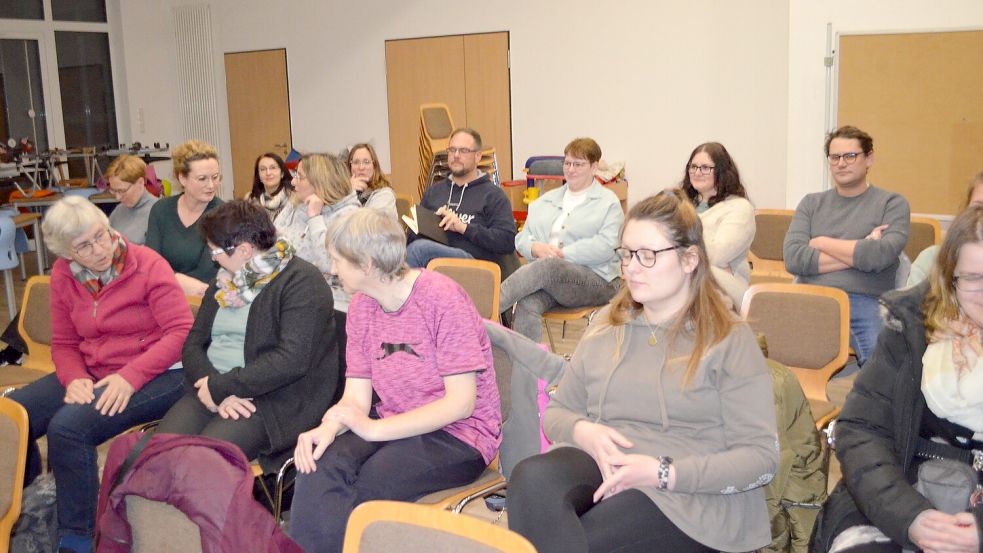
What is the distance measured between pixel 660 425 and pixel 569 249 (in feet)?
8.03

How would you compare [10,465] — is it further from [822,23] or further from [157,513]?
[822,23]

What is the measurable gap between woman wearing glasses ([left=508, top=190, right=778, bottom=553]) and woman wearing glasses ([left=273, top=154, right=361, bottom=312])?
242 centimetres

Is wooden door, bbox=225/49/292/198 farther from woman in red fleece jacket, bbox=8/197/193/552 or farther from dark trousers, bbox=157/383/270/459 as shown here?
dark trousers, bbox=157/383/270/459

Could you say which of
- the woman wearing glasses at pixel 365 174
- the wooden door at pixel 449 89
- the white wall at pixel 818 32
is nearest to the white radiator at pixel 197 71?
the wooden door at pixel 449 89

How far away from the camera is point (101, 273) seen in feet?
10.4

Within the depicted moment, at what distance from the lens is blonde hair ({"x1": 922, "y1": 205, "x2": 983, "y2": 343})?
6.40 feet

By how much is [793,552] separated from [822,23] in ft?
15.3

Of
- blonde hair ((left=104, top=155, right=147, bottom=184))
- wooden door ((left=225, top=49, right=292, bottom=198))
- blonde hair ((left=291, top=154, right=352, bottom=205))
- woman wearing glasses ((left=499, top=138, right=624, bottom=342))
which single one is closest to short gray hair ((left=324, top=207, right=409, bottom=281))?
woman wearing glasses ((left=499, top=138, right=624, bottom=342))

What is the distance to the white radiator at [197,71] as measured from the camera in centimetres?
1109

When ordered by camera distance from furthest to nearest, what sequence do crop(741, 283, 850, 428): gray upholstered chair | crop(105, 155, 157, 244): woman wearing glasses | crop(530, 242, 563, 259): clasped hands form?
crop(105, 155, 157, 244): woman wearing glasses < crop(530, 242, 563, 259): clasped hands < crop(741, 283, 850, 428): gray upholstered chair

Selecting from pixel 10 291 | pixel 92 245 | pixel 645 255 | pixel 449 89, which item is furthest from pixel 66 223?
pixel 449 89

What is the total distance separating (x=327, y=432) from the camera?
7.97 ft

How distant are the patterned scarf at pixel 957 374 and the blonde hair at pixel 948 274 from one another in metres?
0.02

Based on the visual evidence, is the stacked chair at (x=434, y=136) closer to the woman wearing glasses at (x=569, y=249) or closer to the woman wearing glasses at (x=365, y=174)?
the woman wearing glasses at (x=365, y=174)
